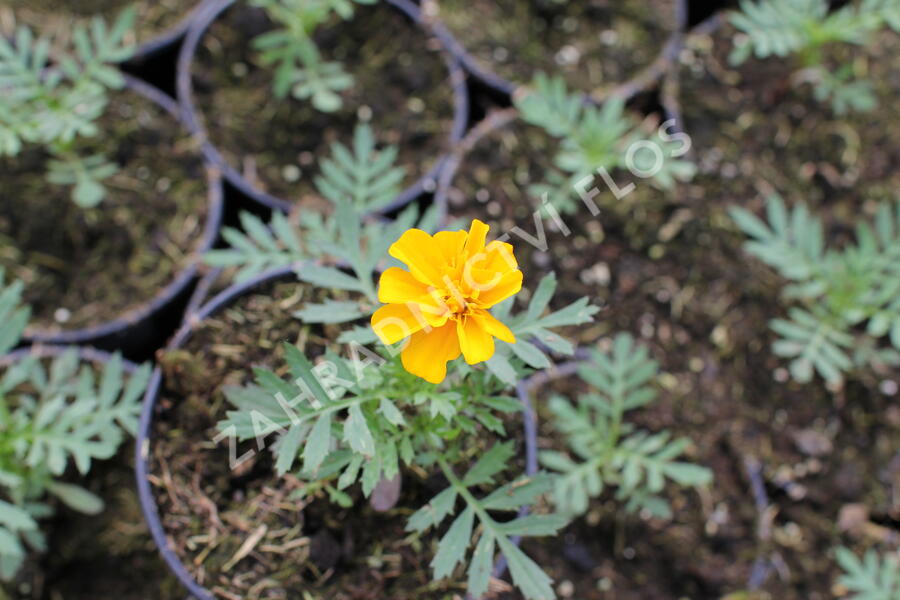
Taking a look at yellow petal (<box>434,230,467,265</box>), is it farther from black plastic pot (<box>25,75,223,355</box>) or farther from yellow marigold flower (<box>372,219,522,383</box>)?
black plastic pot (<box>25,75,223,355</box>)

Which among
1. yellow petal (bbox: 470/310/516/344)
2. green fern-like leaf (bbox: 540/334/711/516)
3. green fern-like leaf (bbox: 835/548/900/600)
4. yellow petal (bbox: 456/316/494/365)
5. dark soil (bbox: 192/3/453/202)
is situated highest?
yellow petal (bbox: 470/310/516/344)

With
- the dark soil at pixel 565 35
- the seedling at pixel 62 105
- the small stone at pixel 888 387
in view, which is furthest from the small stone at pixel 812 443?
the seedling at pixel 62 105

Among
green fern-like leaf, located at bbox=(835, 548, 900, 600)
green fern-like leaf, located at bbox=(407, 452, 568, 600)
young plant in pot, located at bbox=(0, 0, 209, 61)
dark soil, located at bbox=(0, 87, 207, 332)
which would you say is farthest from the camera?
young plant in pot, located at bbox=(0, 0, 209, 61)

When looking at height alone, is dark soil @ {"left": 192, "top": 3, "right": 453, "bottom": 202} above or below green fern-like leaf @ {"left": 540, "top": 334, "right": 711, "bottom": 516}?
above

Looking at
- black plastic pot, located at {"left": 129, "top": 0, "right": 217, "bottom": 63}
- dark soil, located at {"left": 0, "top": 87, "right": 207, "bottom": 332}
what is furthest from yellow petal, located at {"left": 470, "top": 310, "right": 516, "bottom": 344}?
black plastic pot, located at {"left": 129, "top": 0, "right": 217, "bottom": 63}

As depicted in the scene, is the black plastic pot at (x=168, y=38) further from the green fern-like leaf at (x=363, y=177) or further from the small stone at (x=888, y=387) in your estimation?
the small stone at (x=888, y=387)

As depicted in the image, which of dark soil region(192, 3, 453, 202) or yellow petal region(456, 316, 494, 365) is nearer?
yellow petal region(456, 316, 494, 365)

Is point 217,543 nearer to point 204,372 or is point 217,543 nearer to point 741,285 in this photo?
point 204,372
